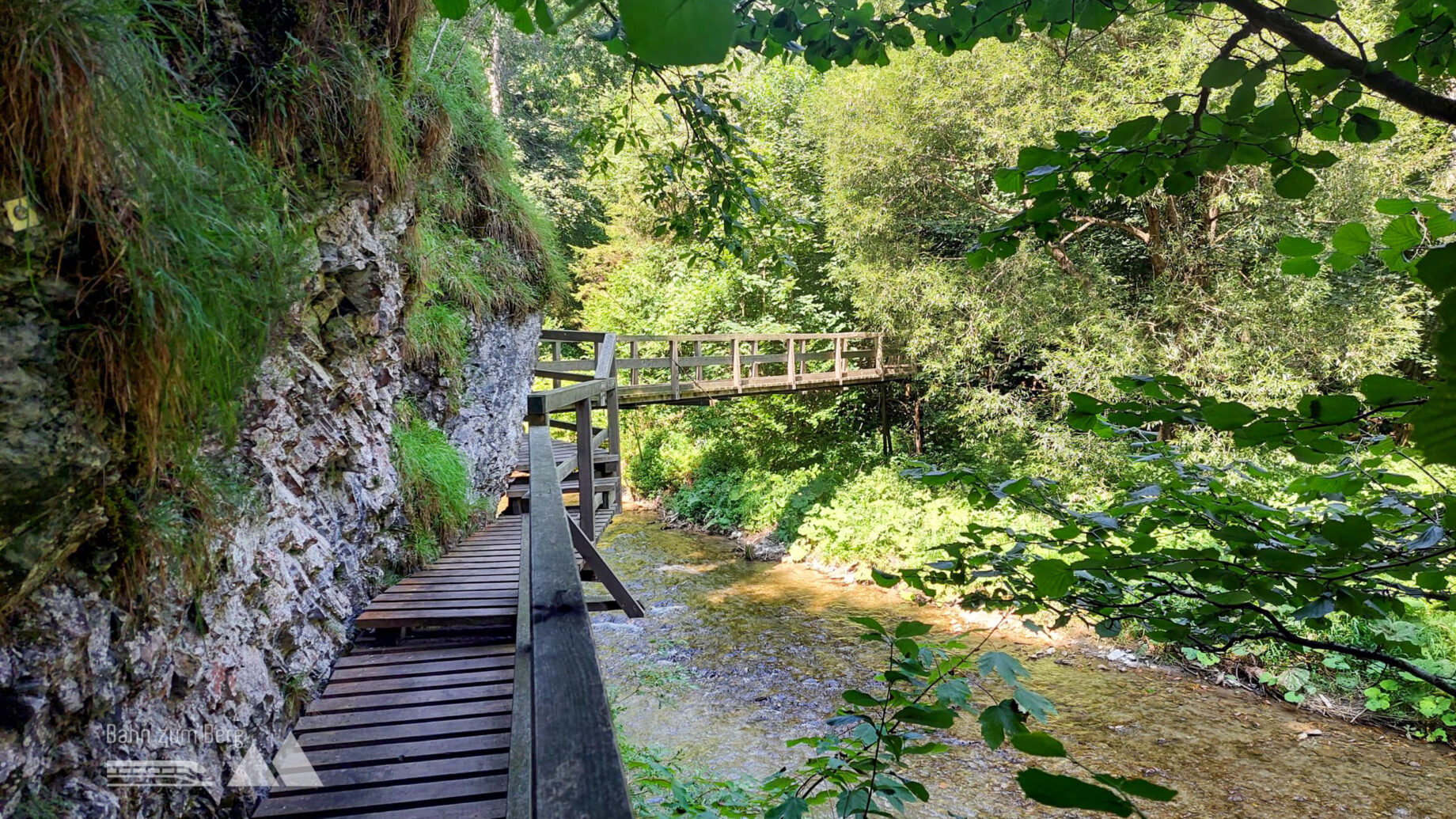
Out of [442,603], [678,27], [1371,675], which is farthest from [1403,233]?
[1371,675]

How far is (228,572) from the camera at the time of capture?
2.29 meters

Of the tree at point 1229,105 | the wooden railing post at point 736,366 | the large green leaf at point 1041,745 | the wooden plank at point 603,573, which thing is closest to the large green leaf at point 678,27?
the tree at point 1229,105

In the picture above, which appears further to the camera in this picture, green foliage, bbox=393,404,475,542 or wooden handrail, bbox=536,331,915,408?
wooden handrail, bbox=536,331,915,408

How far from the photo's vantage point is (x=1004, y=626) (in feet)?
26.1

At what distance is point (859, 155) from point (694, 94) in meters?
8.76

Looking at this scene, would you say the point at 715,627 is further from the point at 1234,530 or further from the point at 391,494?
the point at 1234,530

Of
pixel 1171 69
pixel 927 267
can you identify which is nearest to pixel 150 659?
pixel 1171 69

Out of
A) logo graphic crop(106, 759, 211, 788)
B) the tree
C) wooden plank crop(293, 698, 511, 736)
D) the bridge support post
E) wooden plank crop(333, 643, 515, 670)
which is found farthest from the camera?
the bridge support post

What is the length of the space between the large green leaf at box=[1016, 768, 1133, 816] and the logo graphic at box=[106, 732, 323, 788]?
209 cm

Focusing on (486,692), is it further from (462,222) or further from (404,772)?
(462,222)

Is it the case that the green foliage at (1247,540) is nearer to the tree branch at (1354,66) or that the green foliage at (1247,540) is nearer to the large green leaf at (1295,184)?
the large green leaf at (1295,184)

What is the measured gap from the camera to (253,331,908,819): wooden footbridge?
2.70 ft

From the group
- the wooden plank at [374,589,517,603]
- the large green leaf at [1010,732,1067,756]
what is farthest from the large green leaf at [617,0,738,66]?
the wooden plank at [374,589,517,603]

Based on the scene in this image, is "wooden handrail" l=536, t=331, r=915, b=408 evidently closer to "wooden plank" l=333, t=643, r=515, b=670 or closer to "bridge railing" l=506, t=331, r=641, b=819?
"wooden plank" l=333, t=643, r=515, b=670
